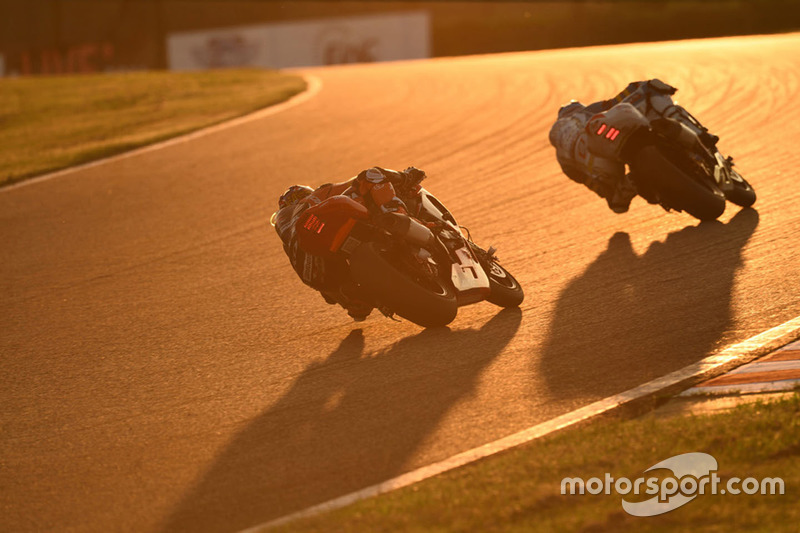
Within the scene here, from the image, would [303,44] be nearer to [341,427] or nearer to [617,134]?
[617,134]

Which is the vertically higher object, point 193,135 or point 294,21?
point 193,135

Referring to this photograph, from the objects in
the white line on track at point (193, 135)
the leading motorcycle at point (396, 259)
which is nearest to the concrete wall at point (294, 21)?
the white line on track at point (193, 135)

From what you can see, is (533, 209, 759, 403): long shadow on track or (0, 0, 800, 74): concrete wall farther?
(0, 0, 800, 74): concrete wall

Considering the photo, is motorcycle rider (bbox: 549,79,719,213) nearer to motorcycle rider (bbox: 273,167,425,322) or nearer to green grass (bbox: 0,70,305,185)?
motorcycle rider (bbox: 273,167,425,322)

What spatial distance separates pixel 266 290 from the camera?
27.5 feet

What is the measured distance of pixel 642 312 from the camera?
6816 millimetres

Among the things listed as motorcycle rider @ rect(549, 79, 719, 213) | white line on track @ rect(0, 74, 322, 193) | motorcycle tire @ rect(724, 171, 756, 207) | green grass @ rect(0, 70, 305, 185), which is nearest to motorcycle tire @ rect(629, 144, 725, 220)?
motorcycle rider @ rect(549, 79, 719, 213)

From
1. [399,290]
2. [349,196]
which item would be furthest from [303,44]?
[399,290]

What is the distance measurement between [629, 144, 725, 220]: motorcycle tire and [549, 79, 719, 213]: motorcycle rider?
0.44 ft

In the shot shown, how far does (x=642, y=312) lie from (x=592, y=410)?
1681mm

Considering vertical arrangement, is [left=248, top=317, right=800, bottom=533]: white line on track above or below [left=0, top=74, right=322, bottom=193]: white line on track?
above

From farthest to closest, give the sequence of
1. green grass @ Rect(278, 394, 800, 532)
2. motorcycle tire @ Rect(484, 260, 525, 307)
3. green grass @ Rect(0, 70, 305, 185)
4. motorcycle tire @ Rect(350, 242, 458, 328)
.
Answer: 1. green grass @ Rect(0, 70, 305, 185)
2. motorcycle tire @ Rect(484, 260, 525, 307)
3. motorcycle tire @ Rect(350, 242, 458, 328)
4. green grass @ Rect(278, 394, 800, 532)

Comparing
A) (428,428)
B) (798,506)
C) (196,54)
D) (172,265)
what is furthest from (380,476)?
(196,54)

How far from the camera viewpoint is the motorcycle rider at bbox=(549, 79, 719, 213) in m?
8.44
